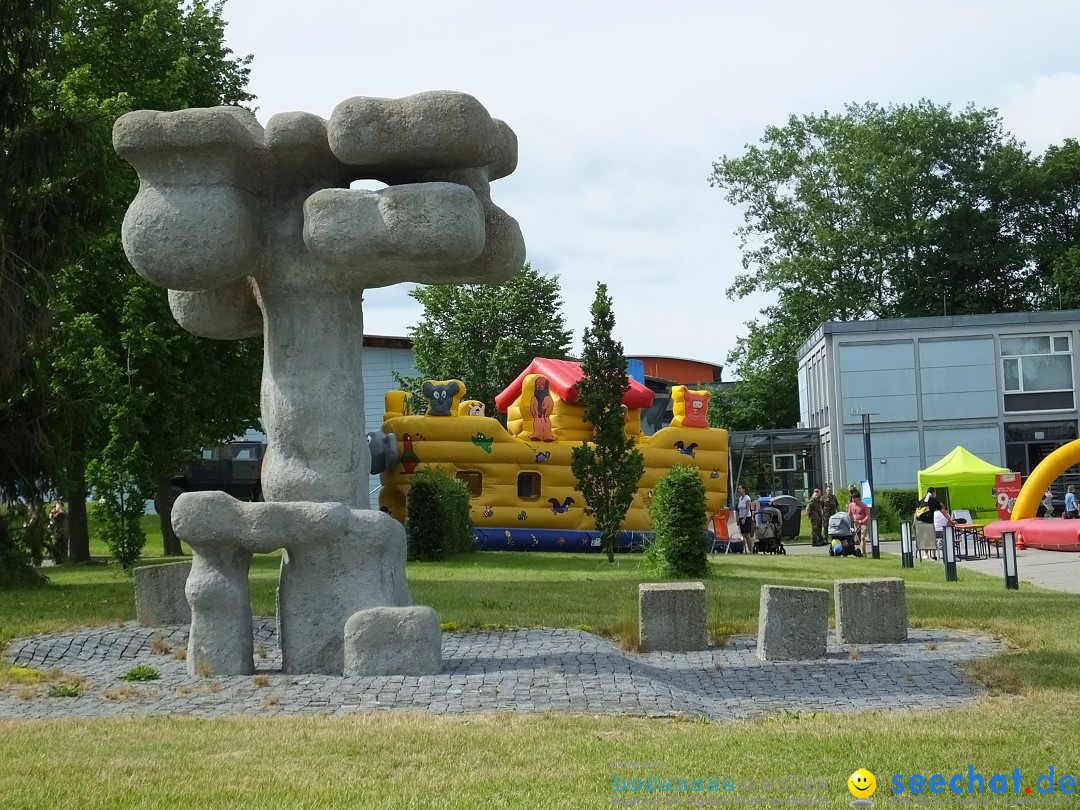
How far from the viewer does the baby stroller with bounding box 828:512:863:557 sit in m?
25.0

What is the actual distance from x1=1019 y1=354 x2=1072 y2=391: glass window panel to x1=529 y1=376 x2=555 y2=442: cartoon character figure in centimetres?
1828

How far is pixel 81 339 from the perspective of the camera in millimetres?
22422

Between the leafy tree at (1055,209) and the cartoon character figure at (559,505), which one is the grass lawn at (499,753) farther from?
the leafy tree at (1055,209)

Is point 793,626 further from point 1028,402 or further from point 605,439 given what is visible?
point 1028,402

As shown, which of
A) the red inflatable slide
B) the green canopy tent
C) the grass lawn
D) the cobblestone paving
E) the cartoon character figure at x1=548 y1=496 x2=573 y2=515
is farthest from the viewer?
the green canopy tent

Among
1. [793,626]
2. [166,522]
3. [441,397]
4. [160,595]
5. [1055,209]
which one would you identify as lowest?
[793,626]

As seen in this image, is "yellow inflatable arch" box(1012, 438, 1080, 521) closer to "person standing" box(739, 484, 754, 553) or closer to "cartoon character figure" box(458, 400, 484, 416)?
"person standing" box(739, 484, 754, 553)

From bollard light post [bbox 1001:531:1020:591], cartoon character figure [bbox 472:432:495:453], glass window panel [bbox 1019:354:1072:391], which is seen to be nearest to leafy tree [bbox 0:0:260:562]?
cartoon character figure [bbox 472:432:495:453]

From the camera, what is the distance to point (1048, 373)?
3962 cm

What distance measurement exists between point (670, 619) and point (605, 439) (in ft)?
35.8

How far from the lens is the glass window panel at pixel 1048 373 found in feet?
129

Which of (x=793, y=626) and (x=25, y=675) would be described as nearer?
(x=25, y=675)

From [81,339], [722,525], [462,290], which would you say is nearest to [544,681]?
[81,339]

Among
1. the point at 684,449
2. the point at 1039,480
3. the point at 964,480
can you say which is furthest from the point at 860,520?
the point at 964,480
